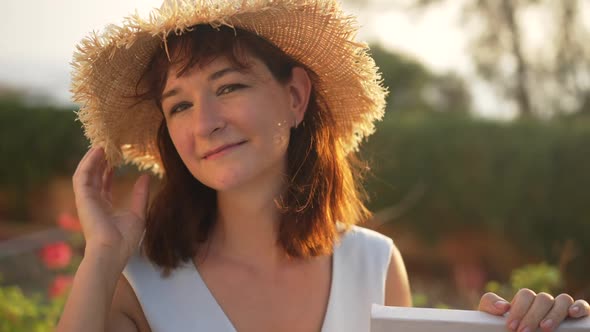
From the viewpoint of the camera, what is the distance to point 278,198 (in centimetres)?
235

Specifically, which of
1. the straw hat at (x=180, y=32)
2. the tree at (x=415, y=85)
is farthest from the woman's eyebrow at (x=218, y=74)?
the tree at (x=415, y=85)

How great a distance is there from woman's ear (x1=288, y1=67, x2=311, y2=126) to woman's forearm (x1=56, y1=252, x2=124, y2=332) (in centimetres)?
78

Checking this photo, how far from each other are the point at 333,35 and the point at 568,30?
397 inches

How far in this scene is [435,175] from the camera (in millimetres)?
7715

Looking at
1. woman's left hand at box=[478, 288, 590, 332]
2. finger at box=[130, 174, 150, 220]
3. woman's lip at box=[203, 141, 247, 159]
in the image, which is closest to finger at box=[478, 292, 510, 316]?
woman's left hand at box=[478, 288, 590, 332]

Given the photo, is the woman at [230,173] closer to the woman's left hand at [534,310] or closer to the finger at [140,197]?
the finger at [140,197]

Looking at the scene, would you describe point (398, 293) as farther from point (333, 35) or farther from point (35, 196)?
point (35, 196)

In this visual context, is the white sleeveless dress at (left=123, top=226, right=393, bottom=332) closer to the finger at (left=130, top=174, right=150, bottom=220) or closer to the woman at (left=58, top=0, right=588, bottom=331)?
the woman at (left=58, top=0, right=588, bottom=331)

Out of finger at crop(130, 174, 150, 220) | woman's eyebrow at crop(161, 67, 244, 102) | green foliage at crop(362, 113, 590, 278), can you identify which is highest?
woman's eyebrow at crop(161, 67, 244, 102)

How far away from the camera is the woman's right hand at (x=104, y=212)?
6.52 ft

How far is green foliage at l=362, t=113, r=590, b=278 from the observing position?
23.3ft

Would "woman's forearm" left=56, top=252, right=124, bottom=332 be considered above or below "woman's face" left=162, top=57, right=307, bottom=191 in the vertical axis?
below

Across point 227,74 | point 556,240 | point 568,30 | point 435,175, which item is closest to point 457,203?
point 435,175

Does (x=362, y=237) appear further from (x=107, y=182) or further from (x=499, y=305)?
(x=499, y=305)
